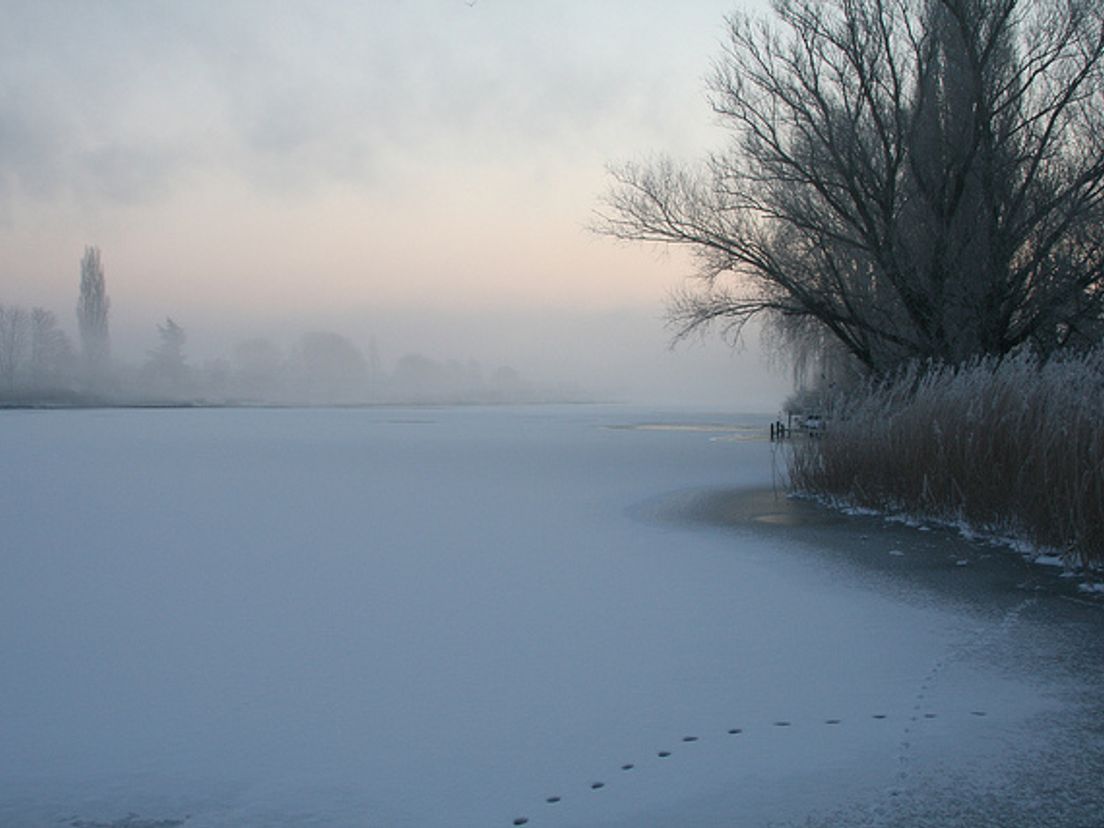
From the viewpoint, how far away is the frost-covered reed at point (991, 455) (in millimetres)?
6012

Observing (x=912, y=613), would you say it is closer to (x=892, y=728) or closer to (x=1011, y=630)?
(x=1011, y=630)

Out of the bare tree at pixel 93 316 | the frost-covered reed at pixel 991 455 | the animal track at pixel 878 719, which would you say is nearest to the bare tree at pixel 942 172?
the frost-covered reed at pixel 991 455

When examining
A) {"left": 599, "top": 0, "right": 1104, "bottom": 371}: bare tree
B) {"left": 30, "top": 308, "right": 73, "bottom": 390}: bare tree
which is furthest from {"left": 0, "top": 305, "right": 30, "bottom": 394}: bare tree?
{"left": 599, "top": 0, "right": 1104, "bottom": 371}: bare tree

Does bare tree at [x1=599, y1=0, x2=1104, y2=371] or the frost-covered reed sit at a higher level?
bare tree at [x1=599, y1=0, x2=1104, y2=371]

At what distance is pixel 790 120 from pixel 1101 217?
4.86 metres

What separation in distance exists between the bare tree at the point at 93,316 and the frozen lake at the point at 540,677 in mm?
65746

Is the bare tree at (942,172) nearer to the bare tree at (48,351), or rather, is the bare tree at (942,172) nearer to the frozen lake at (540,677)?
the frozen lake at (540,677)

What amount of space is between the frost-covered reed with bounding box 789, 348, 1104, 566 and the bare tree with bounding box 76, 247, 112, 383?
6778cm

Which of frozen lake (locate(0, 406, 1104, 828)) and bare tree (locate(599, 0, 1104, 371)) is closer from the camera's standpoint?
frozen lake (locate(0, 406, 1104, 828))

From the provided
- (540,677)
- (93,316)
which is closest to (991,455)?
(540,677)

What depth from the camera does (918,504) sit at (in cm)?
809

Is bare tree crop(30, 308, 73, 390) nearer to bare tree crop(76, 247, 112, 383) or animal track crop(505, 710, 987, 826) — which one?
bare tree crop(76, 247, 112, 383)

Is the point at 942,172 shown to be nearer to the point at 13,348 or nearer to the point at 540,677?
the point at 540,677

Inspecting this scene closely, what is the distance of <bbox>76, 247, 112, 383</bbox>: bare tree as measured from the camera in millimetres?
66188
